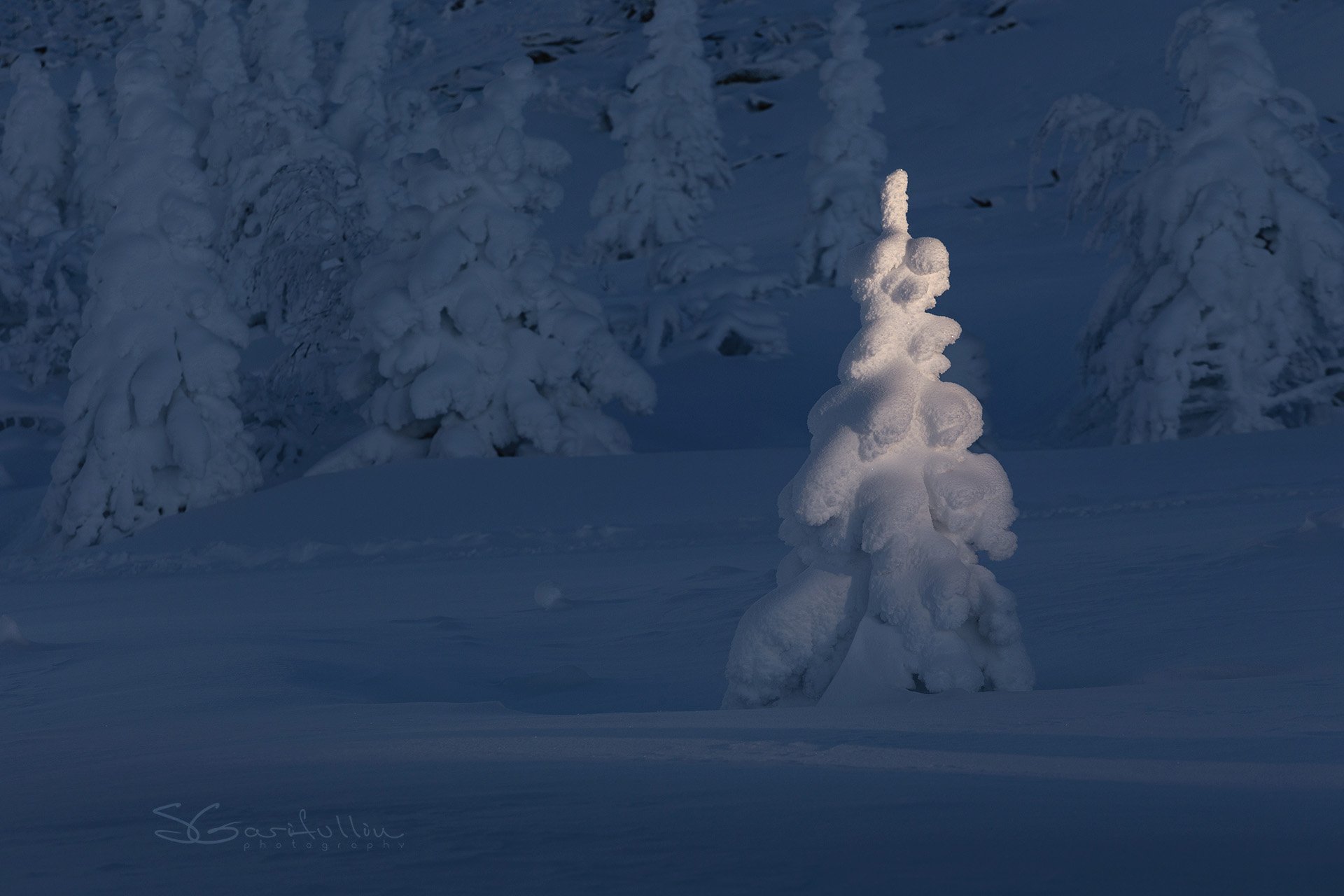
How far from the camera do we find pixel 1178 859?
2.81m

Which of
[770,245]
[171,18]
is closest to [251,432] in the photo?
[770,245]

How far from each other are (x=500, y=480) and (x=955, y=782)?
1314cm

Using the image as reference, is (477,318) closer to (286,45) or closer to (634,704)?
(634,704)

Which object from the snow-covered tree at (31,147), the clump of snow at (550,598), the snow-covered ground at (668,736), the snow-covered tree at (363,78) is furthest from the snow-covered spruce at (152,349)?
the snow-covered tree at (31,147)

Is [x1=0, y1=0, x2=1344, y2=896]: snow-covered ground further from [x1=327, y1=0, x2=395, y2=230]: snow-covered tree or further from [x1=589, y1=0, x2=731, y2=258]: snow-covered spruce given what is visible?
[x1=589, y1=0, x2=731, y2=258]: snow-covered spruce

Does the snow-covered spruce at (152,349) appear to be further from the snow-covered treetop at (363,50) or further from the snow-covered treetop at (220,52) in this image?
the snow-covered treetop at (363,50)

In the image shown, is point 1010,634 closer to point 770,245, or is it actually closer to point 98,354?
point 98,354

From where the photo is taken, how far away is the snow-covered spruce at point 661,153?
38.7 metres

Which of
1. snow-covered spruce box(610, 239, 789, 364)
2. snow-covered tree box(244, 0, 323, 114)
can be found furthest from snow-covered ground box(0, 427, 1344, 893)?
snow-covered tree box(244, 0, 323, 114)

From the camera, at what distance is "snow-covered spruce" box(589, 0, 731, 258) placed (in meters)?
38.7

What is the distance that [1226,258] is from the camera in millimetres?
17734

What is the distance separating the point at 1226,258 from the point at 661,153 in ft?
75.4

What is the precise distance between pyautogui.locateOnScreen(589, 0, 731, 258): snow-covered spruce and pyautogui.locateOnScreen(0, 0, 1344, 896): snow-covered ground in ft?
72.4

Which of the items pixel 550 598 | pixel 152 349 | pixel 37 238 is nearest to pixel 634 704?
pixel 550 598
